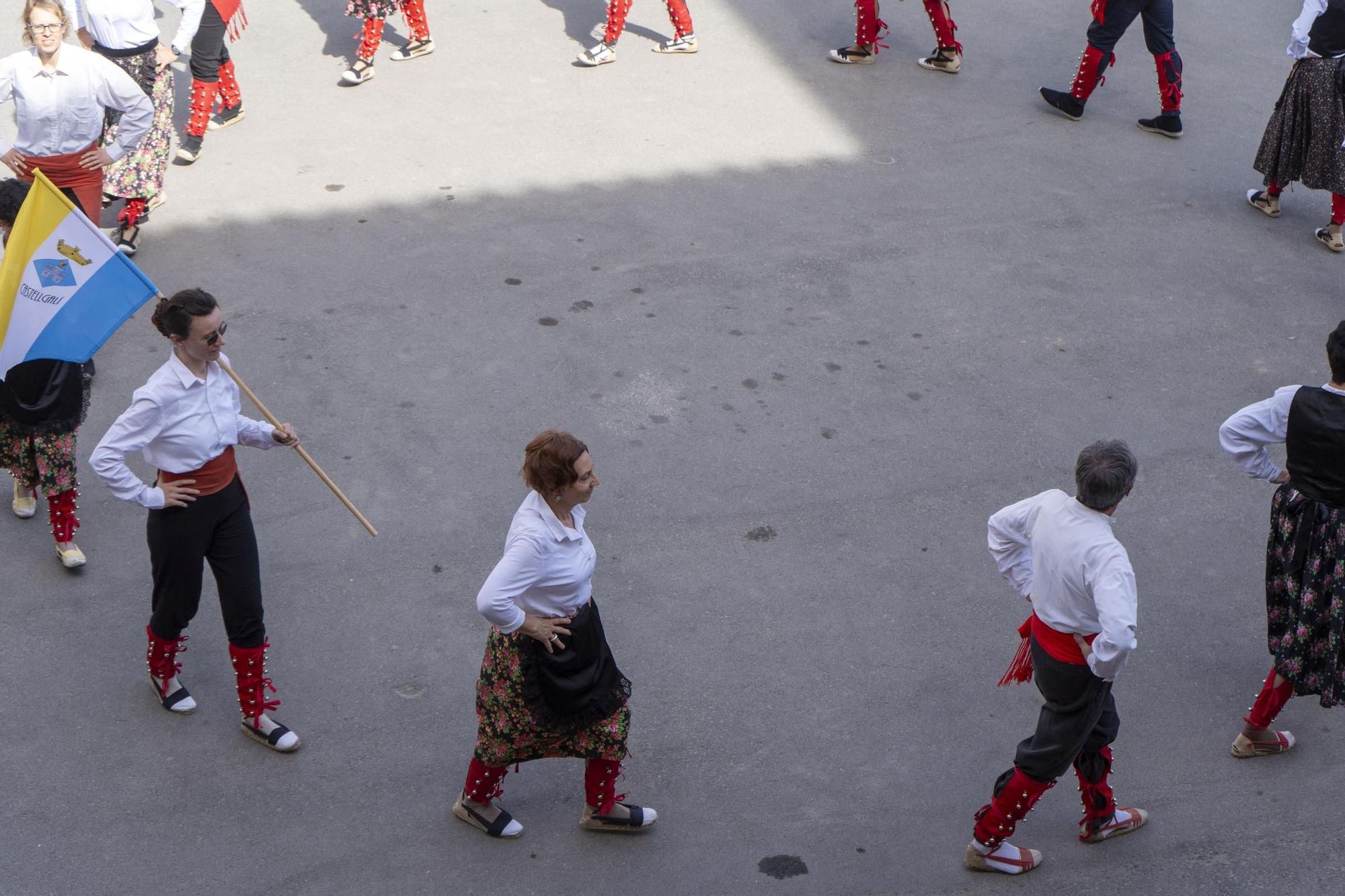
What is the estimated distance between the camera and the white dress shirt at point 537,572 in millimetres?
3787

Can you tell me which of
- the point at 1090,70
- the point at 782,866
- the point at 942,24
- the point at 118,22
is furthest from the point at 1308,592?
the point at 942,24

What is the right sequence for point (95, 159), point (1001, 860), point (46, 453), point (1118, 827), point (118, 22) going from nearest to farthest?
point (1001, 860) → point (1118, 827) → point (46, 453) → point (95, 159) → point (118, 22)

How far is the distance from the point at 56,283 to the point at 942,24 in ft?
26.1

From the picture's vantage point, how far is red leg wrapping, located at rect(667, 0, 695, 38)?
1058 cm

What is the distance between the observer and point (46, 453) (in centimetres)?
535

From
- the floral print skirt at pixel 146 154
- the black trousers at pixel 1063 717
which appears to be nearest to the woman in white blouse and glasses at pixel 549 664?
the black trousers at pixel 1063 717

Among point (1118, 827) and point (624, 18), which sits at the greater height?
point (624, 18)

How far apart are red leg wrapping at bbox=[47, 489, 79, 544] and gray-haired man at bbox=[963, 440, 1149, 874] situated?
3633mm

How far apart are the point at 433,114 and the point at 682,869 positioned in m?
6.79

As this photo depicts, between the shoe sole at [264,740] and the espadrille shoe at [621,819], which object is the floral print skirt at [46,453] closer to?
the shoe sole at [264,740]

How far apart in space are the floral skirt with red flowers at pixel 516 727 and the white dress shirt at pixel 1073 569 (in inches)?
52.1

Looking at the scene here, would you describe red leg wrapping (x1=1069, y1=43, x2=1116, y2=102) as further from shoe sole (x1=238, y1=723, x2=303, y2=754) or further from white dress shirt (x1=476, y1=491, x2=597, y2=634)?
shoe sole (x1=238, y1=723, x2=303, y2=754)

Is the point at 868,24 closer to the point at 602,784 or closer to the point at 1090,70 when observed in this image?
the point at 1090,70

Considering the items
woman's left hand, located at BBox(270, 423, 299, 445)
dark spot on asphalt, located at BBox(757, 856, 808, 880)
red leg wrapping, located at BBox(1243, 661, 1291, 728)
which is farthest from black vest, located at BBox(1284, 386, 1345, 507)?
woman's left hand, located at BBox(270, 423, 299, 445)
